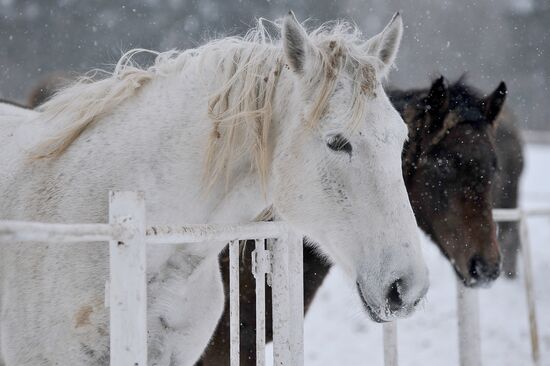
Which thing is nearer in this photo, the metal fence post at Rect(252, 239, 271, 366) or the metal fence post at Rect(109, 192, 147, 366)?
the metal fence post at Rect(109, 192, 147, 366)

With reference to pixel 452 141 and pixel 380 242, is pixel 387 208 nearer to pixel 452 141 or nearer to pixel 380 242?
pixel 380 242

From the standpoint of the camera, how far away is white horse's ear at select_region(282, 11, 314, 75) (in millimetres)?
2621

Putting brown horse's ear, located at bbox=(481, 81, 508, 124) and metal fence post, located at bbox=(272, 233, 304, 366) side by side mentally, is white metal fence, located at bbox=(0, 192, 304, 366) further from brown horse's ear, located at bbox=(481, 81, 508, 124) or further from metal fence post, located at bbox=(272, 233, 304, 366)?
brown horse's ear, located at bbox=(481, 81, 508, 124)

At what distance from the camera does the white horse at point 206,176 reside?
2498mm

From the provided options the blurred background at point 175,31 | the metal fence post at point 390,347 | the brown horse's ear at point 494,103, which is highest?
the blurred background at point 175,31

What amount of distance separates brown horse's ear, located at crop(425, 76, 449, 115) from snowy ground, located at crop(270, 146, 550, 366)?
1820 millimetres

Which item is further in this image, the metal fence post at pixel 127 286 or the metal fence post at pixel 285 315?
the metal fence post at pixel 285 315

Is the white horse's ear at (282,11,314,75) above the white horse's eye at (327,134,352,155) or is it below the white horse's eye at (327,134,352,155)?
above

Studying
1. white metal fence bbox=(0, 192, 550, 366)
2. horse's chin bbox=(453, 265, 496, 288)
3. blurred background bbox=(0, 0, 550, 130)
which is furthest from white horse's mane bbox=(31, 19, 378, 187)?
blurred background bbox=(0, 0, 550, 130)

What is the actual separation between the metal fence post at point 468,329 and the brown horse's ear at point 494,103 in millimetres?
1171

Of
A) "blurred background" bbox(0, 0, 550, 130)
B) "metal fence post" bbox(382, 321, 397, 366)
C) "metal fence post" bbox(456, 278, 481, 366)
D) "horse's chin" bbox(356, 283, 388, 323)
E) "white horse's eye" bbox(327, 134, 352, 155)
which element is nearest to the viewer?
"horse's chin" bbox(356, 283, 388, 323)

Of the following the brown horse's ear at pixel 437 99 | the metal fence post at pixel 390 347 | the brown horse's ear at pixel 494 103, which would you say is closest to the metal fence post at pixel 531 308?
the brown horse's ear at pixel 494 103

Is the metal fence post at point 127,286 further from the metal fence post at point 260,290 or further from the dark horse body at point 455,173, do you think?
the dark horse body at point 455,173

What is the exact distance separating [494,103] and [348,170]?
2.22 meters
